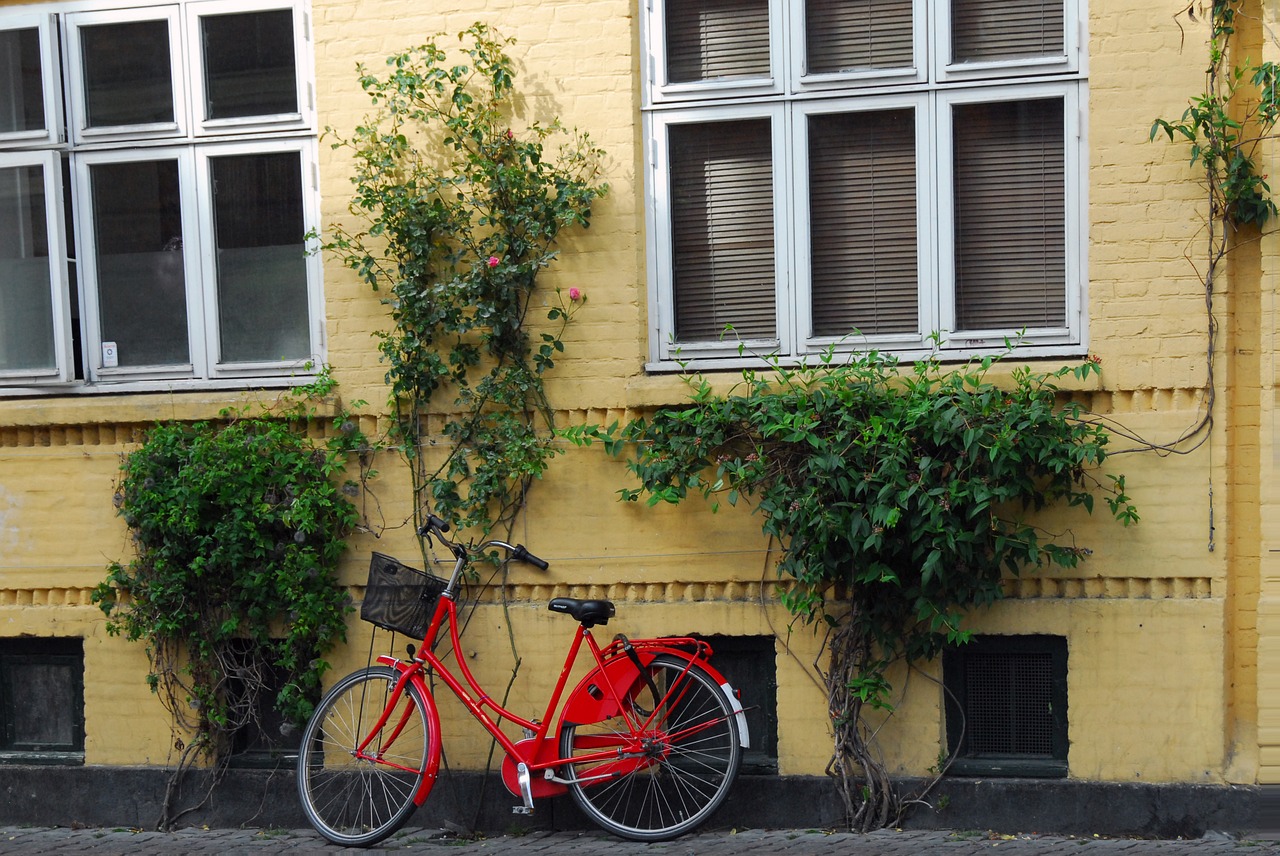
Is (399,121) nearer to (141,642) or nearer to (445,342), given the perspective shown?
(445,342)

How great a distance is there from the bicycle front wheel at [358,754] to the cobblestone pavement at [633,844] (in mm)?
158

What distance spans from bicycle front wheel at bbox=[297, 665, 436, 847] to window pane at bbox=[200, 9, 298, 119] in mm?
3059

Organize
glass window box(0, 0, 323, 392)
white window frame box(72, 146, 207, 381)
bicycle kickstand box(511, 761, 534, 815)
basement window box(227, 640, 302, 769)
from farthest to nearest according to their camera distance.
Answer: white window frame box(72, 146, 207, 381) < glass window box(0, 0, 323, 392) < basement window box(227, 640, 302, 769) < bicycle kickstand box(511, 761, 534, 815)

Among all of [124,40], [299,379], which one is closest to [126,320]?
[299,379]

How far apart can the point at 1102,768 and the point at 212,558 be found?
442cm

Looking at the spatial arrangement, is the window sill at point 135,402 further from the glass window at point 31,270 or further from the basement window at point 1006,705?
the basement window at point 1006,705

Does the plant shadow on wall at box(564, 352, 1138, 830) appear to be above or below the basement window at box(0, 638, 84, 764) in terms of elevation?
above

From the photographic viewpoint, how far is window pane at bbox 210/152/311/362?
653 cm

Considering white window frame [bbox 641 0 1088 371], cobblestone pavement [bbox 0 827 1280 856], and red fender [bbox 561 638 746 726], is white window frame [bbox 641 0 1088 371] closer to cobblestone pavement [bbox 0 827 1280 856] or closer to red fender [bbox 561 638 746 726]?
red fender [bbox 561 638 746 726]

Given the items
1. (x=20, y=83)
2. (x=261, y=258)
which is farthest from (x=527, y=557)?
(x=20, y=83)

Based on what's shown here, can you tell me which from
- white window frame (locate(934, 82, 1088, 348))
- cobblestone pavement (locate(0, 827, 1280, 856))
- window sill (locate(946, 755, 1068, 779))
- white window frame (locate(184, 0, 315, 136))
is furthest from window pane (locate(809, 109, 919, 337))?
white window frame (locate(184, 0, 315, 136))

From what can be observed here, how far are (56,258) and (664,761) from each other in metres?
4.16

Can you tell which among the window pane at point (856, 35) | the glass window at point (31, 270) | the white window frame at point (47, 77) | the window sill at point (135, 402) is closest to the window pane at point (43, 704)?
the window sill at point (135, 402)

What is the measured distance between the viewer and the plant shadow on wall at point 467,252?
6020 mm
